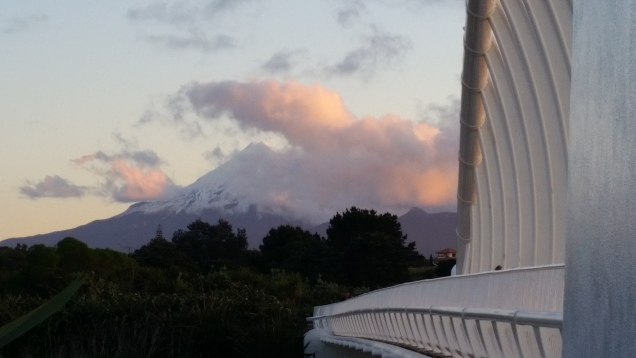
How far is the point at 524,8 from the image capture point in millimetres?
24906

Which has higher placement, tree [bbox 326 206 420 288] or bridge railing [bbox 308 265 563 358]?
tree [bbox 326 206 420 288]

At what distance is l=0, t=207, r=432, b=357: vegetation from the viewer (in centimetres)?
3014

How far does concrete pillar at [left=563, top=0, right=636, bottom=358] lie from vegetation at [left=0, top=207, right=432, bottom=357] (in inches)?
296

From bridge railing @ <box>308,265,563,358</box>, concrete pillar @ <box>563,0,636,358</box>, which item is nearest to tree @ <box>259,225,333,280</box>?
bridge railing @ <box>308,265,563,358</box>

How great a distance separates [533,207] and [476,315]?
18.6m

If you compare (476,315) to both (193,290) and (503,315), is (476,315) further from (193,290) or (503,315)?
(193,290)

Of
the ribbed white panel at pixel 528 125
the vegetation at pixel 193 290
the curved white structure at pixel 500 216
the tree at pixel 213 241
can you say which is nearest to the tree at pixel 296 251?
the vegetation at pixel 193 290

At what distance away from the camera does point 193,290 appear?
45.4m

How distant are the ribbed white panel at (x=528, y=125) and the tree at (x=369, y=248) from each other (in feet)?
163

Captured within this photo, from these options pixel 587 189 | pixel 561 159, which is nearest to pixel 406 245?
pixel 561 159

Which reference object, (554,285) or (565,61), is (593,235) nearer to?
(554,285)

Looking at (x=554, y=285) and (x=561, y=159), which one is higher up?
(x=561, y=159)

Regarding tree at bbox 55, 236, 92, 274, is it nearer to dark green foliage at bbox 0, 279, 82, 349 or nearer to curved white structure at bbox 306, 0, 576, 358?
curved white structure at bbox 306, 0, 576, 358

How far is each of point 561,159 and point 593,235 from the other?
2325 centimetres
